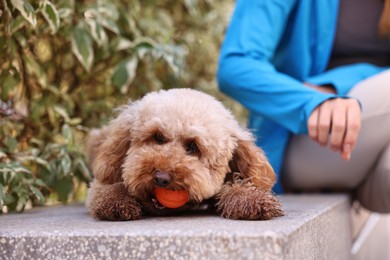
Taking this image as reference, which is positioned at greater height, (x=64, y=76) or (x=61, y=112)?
(x=64, y=76)

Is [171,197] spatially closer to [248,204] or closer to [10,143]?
[248,204]

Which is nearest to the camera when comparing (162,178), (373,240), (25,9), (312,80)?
(162,178)

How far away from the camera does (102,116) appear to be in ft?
8.47

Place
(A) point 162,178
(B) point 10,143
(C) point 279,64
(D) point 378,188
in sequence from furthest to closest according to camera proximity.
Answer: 1. (C) point 279,64
2. (D) point 378,188
3. (B) point 10,143
4. (A) point 162,178

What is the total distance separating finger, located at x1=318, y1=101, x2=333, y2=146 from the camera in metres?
1.84

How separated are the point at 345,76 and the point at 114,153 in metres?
1.05

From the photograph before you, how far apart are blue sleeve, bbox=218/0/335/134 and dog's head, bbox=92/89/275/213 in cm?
42

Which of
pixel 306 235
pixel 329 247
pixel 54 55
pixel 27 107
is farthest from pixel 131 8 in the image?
pixel 306 235

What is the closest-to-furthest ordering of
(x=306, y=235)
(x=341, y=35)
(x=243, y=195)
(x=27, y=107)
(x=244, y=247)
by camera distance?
(x=244, y=247) → (x=306, y=235) → (x=243, y=195) → (x=27, y=107) → (x=341, y=35)

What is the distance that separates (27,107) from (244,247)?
141 cm

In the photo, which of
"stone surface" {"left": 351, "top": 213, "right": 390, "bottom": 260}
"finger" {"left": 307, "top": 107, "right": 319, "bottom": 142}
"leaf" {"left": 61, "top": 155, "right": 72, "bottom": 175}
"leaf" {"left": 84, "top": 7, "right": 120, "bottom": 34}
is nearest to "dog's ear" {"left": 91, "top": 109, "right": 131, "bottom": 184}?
"leaf" {"left": 61, "top": 155, "right": 72, "bottom": 175}

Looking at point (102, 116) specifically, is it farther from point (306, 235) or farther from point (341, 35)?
point (306, 235)

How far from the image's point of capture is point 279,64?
2580 millimetres

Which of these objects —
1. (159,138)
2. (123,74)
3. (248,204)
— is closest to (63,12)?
(123,74)
